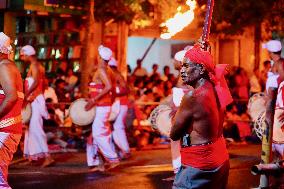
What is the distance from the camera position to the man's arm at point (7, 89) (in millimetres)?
6781

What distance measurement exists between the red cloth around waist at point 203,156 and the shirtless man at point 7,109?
7.40 feet

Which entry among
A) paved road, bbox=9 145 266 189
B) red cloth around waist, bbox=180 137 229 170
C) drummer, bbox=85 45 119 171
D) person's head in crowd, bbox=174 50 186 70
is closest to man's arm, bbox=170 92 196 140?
Result: red cloth around waist, bbox=180 137 229 170

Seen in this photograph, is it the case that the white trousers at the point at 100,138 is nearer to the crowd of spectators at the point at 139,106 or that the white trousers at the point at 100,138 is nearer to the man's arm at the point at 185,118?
the crowd of spectators at the point at 139,106

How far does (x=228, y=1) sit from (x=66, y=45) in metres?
4.79

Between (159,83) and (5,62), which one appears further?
(159,83)

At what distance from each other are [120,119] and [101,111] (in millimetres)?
2006

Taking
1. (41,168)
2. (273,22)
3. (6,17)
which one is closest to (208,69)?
(41,168)

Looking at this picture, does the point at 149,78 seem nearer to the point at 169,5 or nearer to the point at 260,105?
the point at 169,5

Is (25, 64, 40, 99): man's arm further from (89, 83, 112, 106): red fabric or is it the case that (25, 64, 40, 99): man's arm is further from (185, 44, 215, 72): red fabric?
(185, 44, 215, 72): red fabric

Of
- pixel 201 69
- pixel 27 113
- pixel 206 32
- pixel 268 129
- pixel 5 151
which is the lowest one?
pixel 5 151

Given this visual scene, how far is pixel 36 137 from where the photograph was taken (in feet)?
37.3

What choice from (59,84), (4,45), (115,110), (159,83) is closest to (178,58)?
(4,45)

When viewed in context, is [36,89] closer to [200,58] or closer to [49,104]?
[49,104]

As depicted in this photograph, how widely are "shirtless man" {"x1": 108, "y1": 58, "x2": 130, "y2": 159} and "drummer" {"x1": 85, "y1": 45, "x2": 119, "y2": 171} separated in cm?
154
